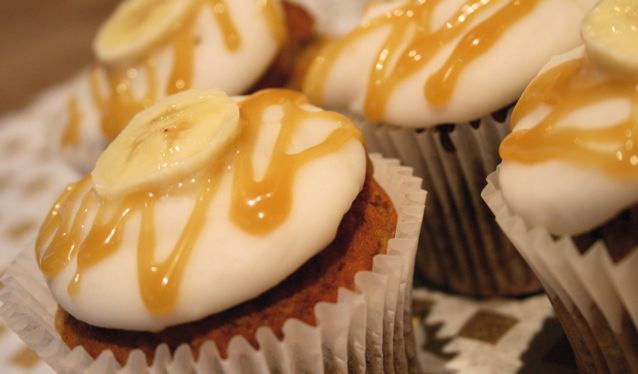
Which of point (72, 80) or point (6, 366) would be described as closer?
point (6, 366)

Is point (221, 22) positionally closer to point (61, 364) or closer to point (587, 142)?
point (61, 364)

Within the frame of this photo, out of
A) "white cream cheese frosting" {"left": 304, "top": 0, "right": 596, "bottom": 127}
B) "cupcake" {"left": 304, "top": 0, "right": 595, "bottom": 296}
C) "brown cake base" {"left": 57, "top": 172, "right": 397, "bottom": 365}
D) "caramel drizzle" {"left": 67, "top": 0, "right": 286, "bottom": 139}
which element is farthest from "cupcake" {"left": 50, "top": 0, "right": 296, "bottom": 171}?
"brown cake base" {"left": 57, "top": 172, "right": 397, "bottom": 365}

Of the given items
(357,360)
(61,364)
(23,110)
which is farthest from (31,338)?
(23,110)

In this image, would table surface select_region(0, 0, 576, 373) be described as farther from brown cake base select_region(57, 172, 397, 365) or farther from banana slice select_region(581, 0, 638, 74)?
banana slice select_region(581, 0, 638, 74)

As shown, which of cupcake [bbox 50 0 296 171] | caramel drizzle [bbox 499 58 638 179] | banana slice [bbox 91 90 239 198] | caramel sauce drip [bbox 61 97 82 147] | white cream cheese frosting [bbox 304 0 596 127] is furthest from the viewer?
caramel sauce drip [bbox 61 97 82 147]

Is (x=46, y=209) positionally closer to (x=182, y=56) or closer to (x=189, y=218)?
(x=182, y=56)

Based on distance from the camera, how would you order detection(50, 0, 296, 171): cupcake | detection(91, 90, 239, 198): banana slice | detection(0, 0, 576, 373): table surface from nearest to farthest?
detection(91, 90, 239, 198): banana slice, detection(0, 0, 576, 373): table surface, detection(50, 0, 296, 171): cupcake

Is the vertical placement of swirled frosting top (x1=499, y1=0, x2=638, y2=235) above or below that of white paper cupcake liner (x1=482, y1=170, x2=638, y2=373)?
above
